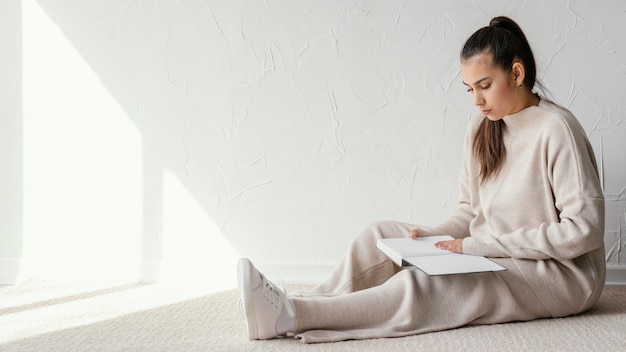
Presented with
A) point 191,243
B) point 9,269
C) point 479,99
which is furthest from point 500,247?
point 9,269

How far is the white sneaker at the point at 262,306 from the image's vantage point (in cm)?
120

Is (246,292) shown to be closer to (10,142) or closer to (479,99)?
(479,99)

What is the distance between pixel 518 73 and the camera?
4.51 feet

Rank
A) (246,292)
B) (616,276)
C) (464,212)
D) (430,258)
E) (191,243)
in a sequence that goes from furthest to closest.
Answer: (191,243), (616,276), (464,212), (430,258), (246,292)

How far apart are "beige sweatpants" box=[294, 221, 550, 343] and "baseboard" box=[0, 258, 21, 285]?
0.93 meters

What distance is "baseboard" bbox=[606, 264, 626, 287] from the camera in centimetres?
177

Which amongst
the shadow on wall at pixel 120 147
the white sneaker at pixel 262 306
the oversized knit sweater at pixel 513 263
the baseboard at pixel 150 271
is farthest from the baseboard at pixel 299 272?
the white sneaker at pixel 262 306

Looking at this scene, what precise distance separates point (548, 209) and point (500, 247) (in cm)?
12

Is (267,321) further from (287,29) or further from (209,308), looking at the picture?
(287,29)

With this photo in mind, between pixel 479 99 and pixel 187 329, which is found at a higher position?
pixel 479 99

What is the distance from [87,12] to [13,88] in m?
0.29

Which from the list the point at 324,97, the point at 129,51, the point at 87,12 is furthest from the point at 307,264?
the point at 87,12

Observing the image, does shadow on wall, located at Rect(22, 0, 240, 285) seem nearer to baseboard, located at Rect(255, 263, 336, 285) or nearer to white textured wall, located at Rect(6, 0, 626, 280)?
white textured wall, located at Rect(6, 0, 626, 280)

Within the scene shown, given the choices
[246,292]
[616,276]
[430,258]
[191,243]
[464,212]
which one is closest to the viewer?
[246,292]
